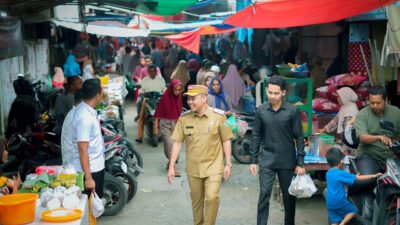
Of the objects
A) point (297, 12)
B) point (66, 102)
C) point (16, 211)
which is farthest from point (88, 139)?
point (297, 12)

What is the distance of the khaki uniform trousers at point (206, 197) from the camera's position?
6.27 m

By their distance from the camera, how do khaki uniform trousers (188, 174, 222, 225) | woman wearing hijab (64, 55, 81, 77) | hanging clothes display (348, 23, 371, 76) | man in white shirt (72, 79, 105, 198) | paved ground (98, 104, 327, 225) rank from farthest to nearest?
woman wearing hijab (64, 55, 81, 77), hanging clothes display (348, 23, 371, 76), paved ground (98, 104, 327, 225), khaki uniform trousers (188, 174, 222, 225), man in white shirt (72, 79, 105, 198)

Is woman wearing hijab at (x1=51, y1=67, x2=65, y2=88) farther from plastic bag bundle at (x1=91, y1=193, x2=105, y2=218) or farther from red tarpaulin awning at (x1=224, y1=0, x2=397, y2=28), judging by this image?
plastic bag bundle at (x1=91, y1=193, x2=105, y2=218)

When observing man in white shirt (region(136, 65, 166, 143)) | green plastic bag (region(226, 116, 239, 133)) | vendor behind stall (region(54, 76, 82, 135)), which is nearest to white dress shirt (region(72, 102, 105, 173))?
vendor behind stall (region(54, 76, 82, 135))

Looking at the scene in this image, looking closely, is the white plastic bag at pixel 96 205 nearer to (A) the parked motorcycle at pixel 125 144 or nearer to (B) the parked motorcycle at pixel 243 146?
(A) the parked motorcycle at pixel 125 144

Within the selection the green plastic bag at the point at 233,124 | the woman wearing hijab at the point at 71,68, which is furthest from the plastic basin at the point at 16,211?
the woman wearing hijab at the point at 71,68

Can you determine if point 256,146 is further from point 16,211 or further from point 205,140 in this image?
point 16,211

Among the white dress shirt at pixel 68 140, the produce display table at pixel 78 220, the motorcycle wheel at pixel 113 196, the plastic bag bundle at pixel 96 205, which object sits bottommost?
the motorcycle wheel at pixel 113 196

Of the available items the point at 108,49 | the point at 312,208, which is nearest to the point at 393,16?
the point at 312,208

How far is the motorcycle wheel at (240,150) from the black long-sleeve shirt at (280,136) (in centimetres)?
442

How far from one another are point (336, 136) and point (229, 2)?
24.6 feet

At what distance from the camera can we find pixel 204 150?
6316 mm

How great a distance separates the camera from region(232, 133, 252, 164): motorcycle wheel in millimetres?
11031

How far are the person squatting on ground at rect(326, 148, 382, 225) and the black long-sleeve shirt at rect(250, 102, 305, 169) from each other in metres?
0.36
